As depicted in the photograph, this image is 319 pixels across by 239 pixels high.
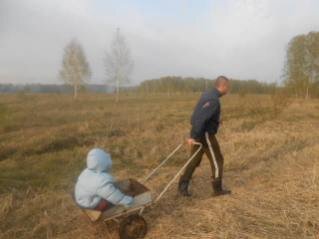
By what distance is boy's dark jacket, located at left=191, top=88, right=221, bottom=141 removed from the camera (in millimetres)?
6059

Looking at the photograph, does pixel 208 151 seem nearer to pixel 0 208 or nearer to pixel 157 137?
pixel 0 208

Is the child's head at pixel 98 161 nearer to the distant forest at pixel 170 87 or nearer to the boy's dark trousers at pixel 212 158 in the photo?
the boy's dark trousers at pixel 212 158

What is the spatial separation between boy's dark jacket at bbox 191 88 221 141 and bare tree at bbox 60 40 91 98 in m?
43.3

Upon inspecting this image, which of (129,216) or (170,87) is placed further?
(170,87)

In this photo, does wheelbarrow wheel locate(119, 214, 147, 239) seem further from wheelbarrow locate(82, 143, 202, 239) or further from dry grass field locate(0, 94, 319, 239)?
dry grass field locate(0, 94, 319, 239)

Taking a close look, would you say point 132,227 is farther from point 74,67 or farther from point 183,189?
point 74,67

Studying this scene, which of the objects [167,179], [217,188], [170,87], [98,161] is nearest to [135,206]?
[98,161]

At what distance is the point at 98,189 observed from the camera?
460 centimetres

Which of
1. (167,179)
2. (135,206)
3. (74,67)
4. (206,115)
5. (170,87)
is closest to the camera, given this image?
(135,206)

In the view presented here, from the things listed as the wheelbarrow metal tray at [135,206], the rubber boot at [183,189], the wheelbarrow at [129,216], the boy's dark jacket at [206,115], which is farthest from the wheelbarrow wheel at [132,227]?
the boy's dark jacket at [206,115]

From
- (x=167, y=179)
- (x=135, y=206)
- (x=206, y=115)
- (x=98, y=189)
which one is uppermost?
(x=206, y=115)

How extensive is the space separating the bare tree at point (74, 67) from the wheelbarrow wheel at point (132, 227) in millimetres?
44473

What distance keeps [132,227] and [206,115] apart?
2.19 meters

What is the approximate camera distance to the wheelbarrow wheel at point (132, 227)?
473 centimetres
